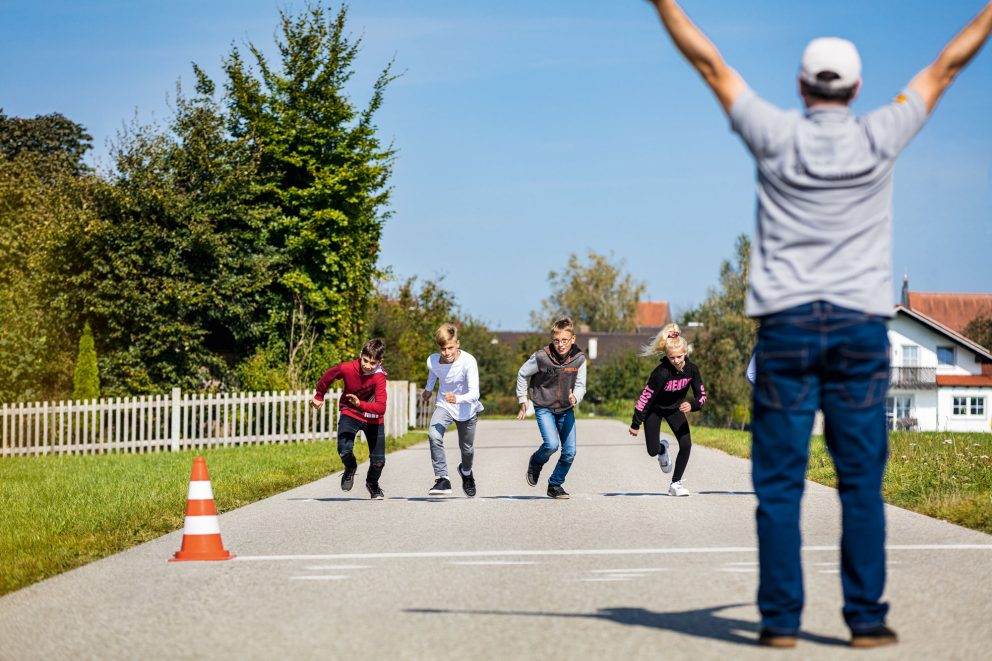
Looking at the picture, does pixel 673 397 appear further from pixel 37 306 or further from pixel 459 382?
pixel 37 306

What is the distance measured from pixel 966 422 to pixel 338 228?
164 feet

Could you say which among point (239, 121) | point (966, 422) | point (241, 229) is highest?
point (239, 121)

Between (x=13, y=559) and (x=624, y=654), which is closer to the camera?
(x=624, y=654)

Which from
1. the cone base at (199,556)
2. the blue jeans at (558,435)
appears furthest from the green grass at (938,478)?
the cone base at (199,556)

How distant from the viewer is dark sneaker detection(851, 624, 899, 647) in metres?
4.57

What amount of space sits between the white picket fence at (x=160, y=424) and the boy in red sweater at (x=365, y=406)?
8659mm

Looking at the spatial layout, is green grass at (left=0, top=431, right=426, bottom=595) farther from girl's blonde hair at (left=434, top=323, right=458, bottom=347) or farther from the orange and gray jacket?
the orange and gray jacket

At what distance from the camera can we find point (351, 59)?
2852cm

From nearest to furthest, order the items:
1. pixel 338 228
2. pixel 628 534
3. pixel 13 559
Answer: pixel 13 559 < pixel 628 534 < pixel 338 228

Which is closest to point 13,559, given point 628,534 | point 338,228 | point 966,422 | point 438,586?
point 438,586

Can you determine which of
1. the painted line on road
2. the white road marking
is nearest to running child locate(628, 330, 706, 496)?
the painted line on road

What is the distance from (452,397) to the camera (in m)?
12.0

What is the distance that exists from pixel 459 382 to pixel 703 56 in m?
7.63

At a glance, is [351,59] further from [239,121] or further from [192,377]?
[192,377]
